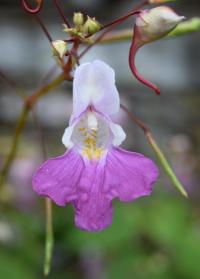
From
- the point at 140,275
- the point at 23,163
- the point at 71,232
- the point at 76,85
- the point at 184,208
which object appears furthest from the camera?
the point at 23,163

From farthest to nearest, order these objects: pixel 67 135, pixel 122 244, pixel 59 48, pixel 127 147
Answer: pixel 127 147
pixel 122 244
pixel 67 135
pixel 59 48

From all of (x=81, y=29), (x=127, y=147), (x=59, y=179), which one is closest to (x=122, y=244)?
(x=59, y=179)

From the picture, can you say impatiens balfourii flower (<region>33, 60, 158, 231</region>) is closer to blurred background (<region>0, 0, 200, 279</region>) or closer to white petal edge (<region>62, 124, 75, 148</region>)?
white petal edge (<region>62, 124, 75, 148</region>)

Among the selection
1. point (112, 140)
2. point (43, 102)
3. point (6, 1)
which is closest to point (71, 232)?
point (112, 140)

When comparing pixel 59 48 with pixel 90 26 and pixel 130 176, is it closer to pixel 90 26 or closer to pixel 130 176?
pixel 90 26

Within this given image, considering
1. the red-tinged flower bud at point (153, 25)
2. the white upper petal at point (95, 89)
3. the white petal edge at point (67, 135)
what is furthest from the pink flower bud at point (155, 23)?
the white petal edge at point (67, 135)

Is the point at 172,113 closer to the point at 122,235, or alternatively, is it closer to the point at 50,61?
the point at 50,61
